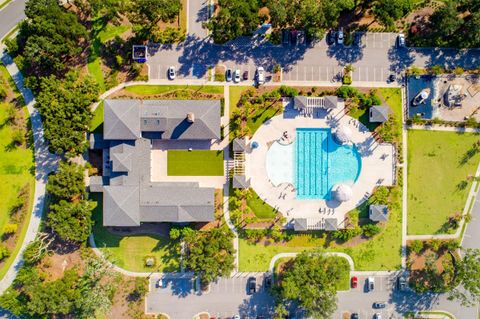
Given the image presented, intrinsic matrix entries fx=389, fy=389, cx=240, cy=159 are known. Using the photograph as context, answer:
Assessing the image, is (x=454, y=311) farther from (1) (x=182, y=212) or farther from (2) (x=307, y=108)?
(1) (x=182, y=212)

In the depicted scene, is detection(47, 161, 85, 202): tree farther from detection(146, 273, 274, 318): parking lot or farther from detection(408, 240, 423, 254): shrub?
detection(408, 240, 423, 254): shrub

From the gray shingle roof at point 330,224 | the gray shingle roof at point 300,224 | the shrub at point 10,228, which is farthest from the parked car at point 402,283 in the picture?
the shrub at point 10,228

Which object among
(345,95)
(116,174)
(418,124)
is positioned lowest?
(116,174)

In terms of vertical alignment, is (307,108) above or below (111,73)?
below

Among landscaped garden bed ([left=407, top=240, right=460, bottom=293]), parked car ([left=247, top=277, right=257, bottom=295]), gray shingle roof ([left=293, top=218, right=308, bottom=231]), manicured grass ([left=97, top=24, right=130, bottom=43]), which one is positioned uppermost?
manicured grass ([left=97, top=24, right=130, bottom=43])

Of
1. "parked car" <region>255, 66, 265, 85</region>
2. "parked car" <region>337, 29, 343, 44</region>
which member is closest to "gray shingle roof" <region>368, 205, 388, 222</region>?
"parked car" <region>255, 66, 265, 85</region>

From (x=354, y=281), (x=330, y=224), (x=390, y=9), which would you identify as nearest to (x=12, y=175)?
(x=330, y=224)

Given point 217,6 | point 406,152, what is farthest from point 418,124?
point 217,6

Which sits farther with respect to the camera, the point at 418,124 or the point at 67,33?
the point at 418,124
